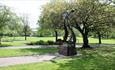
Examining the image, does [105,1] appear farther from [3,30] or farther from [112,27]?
[3,30]

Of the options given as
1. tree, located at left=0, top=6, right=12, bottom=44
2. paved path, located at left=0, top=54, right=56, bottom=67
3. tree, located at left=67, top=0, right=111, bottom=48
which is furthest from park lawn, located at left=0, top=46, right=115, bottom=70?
tree, located at left=0, top=6, right=12, bottom=44

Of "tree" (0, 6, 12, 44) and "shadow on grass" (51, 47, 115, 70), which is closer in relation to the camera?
"shadow on grass" (51, 47, 115, 70)

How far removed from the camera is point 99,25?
74.8 feet

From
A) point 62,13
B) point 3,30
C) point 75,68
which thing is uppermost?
point 62,13

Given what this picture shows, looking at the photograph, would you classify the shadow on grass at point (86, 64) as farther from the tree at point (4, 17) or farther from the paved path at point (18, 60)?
the tree at point (4, 17)

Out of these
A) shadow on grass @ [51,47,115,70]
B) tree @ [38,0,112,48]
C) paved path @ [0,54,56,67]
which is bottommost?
shadow on grass @ [51,47,115,70]

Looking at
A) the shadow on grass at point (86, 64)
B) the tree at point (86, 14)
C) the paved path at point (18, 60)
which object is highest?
the tree at point (86, 14)

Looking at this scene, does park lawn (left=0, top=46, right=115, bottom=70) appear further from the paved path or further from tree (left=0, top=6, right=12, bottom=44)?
tree (left=0, top=6, right=12, bottom=44)

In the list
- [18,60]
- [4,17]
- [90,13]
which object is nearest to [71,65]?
[18,60]

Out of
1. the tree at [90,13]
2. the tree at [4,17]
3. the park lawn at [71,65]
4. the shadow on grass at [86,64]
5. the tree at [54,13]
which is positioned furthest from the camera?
the tree at [4,17]

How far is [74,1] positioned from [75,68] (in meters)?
13.2

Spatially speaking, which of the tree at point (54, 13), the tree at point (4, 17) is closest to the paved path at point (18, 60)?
the tree at point (54, 13)

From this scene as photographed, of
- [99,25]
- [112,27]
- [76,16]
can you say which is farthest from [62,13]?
[112,27]

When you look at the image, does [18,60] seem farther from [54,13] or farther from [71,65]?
[54,13]
